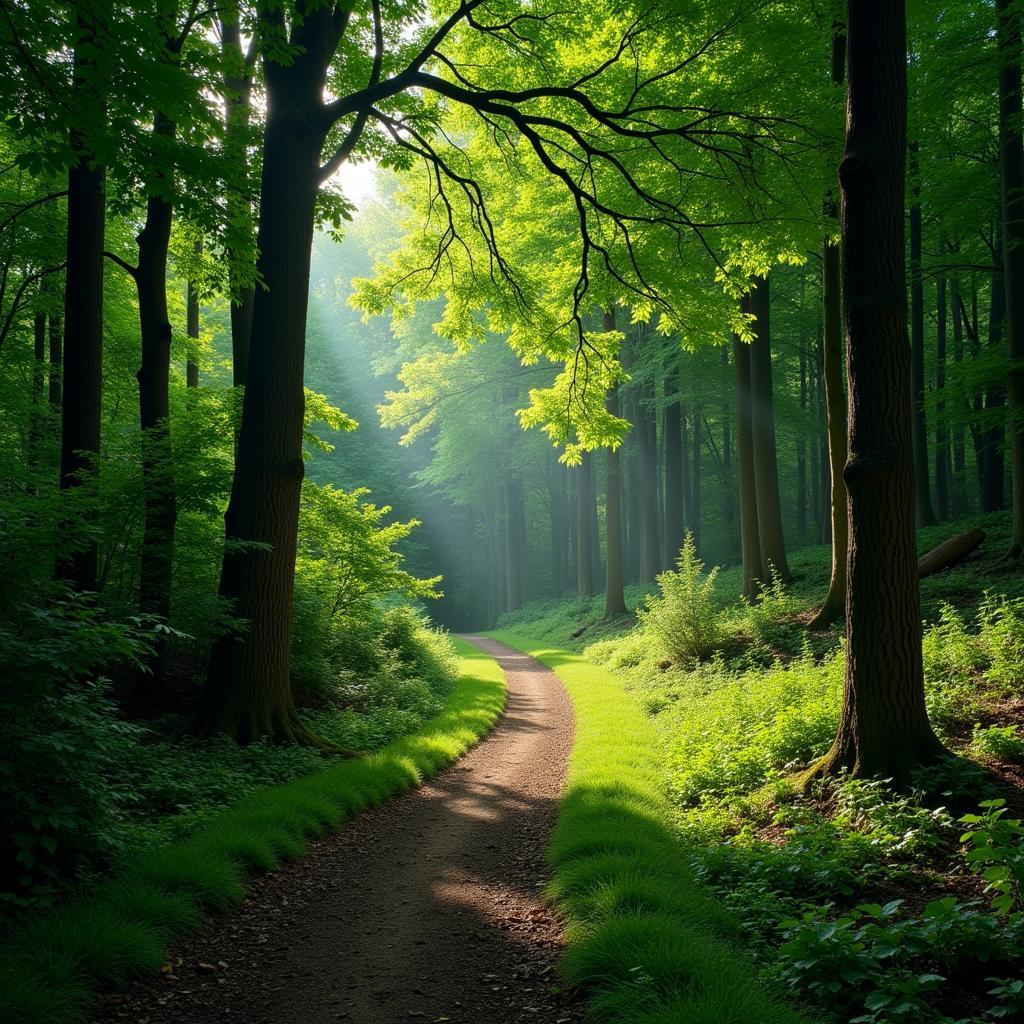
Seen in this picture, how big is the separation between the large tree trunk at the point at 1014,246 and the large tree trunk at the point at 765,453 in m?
→ 4.58

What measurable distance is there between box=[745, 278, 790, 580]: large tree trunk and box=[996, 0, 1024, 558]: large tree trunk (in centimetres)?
458

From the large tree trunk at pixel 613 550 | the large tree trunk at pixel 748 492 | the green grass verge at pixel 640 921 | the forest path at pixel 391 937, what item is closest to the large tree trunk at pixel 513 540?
the large tree trunk at pixel 613 550

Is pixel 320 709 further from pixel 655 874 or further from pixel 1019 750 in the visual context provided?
pixel 1019 750

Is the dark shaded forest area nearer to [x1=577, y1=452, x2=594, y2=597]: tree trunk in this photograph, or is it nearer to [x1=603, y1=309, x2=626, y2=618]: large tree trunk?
[x1=603, y1=309, x2=626, y2=618]: large tree trunk

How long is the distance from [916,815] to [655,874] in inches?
70.3

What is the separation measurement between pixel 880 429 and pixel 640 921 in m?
3.94

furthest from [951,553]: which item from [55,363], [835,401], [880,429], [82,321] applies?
[55,363]

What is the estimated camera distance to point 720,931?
388 cm

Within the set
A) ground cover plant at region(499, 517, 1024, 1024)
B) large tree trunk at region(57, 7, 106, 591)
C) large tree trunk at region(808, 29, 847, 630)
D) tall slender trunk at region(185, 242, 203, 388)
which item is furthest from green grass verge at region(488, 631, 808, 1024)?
tall slender trunk at region(185, 242, 203, 388)

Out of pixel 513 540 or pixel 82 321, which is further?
pixel 513 540

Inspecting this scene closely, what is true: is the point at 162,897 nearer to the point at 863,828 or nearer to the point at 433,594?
the point at 863,828

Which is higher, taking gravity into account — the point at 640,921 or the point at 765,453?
the point at 765,453

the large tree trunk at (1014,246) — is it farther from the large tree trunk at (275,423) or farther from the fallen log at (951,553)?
the large tree trunk at (275,423)

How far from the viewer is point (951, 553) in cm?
1230
